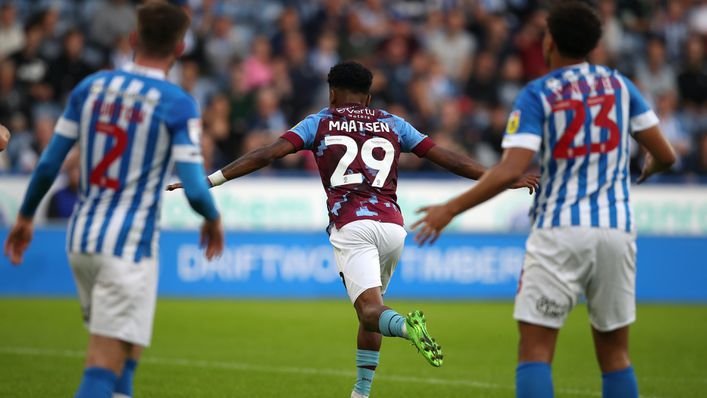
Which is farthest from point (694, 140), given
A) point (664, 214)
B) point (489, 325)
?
point (489, 325)

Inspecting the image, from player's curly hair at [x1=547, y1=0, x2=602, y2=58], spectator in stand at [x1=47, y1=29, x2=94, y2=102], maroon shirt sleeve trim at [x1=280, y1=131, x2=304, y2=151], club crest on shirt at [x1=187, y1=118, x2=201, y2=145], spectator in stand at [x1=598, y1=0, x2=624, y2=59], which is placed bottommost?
club crest on shirt at [x1=187, y1=118, x2=201, y2=145]

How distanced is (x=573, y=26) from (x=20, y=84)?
13.8 meters

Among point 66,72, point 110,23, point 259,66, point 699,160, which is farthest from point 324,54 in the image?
point 699,160

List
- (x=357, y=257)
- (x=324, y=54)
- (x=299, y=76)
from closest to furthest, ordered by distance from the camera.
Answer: (x=357, y=257), (x=299, y=76), (x=324, y=54)

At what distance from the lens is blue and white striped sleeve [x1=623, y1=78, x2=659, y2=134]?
5.32m

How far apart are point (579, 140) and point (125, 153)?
7.06 ft

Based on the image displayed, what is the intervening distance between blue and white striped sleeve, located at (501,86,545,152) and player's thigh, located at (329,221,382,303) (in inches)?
78.1

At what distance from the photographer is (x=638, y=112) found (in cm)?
533

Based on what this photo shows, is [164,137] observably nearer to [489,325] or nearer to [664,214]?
[489,325]

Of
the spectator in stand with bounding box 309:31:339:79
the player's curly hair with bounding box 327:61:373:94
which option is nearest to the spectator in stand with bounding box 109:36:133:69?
the spectator in stand with bounding box 309:31:339:79

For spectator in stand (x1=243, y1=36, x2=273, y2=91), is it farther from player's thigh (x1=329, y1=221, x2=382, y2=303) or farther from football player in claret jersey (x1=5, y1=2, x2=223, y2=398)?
football player in claret jersey (x1=5, y1=2, x2=223, y2=398)

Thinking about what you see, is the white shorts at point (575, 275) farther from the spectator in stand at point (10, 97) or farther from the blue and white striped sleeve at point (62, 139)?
the spectator in stand at point (10, 97)

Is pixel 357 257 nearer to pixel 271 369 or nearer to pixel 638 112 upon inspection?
pixel 638 112

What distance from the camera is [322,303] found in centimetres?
1563
